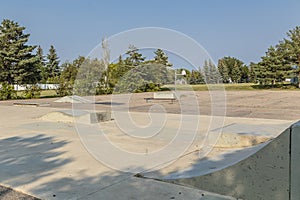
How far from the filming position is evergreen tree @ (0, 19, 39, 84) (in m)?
30.8

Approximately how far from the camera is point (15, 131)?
7.69 m

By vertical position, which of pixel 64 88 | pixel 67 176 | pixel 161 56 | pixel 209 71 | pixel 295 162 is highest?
pixel 161 56

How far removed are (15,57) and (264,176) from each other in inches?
1306

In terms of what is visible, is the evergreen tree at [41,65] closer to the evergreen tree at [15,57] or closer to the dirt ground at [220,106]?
the evergreen tree at [15,57]

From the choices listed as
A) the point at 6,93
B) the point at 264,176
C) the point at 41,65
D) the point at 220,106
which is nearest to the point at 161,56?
the point at 264,176

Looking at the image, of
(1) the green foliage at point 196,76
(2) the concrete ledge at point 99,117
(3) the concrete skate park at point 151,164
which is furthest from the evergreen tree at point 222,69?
(3) the concrete skate park at point 151,164

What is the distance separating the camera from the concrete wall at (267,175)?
257 cm

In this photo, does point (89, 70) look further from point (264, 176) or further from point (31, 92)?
point (31, 92)

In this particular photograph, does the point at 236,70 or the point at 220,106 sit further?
the point at 236,70

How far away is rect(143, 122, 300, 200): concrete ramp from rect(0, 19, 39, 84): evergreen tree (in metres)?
31.4

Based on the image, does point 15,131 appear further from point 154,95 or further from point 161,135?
point 154,95

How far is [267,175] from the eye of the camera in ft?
9.22

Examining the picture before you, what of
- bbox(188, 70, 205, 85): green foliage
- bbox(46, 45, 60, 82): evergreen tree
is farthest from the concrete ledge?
bbox(46, 45, 60, 82): evergreen tree

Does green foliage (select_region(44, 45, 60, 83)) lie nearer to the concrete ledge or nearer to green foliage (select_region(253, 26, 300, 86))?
green foliage (select_region(253, 26, 300, 86))
